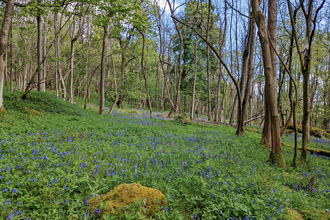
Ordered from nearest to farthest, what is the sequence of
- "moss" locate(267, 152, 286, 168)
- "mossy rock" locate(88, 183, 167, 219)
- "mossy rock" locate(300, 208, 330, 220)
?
"mossy rock" locate(88, 183, 167, 219), "mossy rock" locate(300, 208, 330, 220), "moss" locate(267, 152, 286, 168)

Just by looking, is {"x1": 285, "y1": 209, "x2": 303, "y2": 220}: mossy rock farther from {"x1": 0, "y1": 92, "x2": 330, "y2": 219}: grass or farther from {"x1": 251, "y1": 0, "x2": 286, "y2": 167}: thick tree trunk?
{"x1": 251, "y1": 0, "x2": 286, "y2": 167}: thick tree trunk

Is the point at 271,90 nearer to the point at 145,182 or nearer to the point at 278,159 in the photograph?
the point at 278,159

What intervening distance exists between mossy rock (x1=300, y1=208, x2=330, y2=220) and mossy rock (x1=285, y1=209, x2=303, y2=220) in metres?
0.12

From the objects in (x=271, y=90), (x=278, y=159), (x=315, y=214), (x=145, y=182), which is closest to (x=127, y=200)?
(x=145, y=182)

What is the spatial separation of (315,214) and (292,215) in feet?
1.41

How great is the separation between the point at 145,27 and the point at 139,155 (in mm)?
12642

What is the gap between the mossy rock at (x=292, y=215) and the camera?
3.10 metres

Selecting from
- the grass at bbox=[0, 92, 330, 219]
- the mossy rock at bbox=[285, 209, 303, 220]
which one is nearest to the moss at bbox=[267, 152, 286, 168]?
the grass at bbox=[0, 92, 330, 219]

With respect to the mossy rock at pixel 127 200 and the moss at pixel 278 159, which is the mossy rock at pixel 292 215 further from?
the moss at pixel 278 159

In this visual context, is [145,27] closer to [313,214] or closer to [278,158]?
[278,158]

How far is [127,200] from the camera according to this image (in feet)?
9.96

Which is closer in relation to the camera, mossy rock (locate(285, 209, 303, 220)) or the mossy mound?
mossy rock (locate(285, 209, 303, 220))

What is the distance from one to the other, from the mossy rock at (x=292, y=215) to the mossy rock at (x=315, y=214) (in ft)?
0.38

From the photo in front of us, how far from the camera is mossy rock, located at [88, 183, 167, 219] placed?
2.88 metres
